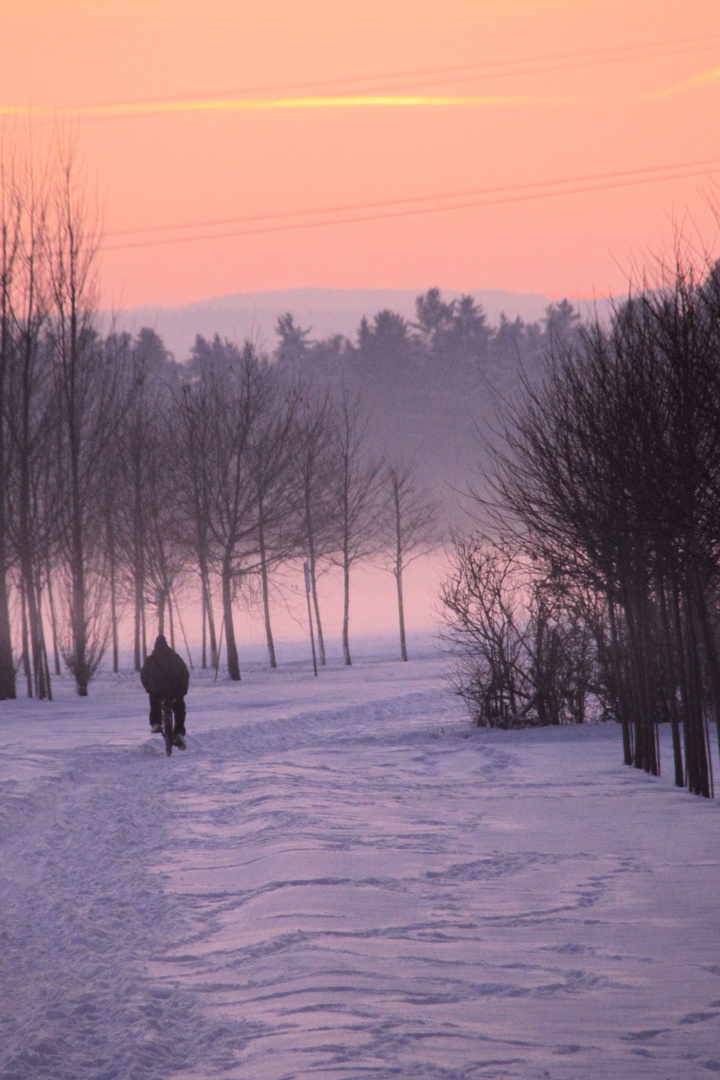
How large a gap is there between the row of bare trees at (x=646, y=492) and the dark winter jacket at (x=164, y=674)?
209 inches

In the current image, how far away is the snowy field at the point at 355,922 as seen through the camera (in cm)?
459

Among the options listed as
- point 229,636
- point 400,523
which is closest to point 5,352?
point 229,636

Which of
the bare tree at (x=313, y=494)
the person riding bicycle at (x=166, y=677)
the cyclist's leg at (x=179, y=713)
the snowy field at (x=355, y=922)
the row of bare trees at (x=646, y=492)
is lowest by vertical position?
the snowy field at (x=355, y=922)

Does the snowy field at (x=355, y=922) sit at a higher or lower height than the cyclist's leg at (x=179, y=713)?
lower

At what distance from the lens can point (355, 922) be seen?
665 cm

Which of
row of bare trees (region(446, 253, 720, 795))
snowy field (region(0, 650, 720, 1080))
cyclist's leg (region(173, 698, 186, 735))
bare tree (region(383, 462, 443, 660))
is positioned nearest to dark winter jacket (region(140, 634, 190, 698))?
cyclist's leg (region(173, 698, 186, 735))

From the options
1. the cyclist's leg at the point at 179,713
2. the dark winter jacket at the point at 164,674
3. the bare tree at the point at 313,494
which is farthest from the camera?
the bare tree at the point at 313,494

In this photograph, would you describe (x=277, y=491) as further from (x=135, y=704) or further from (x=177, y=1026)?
(x=177, y=1026)

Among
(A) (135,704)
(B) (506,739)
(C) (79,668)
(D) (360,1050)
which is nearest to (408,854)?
(D) (360,1050)

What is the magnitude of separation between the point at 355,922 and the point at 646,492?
4.71 metres

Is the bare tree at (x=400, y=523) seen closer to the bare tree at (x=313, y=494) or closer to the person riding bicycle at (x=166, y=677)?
the bare tree at (x=313, y=494)

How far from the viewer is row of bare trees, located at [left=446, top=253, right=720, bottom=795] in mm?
8844

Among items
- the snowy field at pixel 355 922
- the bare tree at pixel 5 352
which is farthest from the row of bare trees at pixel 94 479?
the snowy field at pixel 355 922

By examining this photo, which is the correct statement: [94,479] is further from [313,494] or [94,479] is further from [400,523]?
[400,523]
